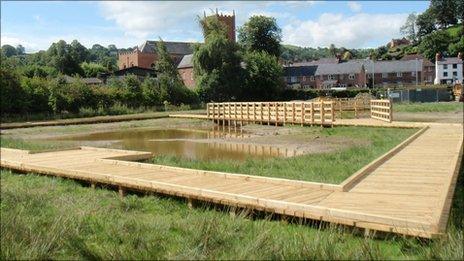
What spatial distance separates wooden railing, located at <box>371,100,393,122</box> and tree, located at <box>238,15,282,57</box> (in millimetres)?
41847

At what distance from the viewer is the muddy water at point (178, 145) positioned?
16.3 meters

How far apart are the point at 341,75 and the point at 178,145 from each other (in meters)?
75.3

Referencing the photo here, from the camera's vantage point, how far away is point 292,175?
10109 mm

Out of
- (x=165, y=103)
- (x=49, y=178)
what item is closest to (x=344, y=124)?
(x=49, y=178)

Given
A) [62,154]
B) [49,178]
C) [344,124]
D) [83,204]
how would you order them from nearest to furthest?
[83,204] < [49,178] < [62,154] < [344,124]

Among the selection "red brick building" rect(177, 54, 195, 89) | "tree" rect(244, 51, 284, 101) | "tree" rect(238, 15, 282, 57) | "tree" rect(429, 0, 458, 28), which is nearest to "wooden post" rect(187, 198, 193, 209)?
"tree" rect(429, 0, 458, 28)

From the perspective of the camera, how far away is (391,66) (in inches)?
3425

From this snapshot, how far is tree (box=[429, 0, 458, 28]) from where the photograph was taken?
7855 millimetres

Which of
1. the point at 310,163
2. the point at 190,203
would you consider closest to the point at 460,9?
the point at 190,203

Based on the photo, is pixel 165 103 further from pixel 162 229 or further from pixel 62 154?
pixel 162 229

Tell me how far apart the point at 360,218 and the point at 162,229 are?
234cm

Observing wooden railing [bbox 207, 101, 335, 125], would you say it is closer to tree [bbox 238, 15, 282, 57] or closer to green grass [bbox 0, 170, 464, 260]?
green grass [bbox 0, 170, 464, 260]

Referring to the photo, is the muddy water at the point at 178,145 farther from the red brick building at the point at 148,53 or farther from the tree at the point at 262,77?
the red brick building at the point at 148,53

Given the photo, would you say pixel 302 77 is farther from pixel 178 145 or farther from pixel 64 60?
pixel 178 145
